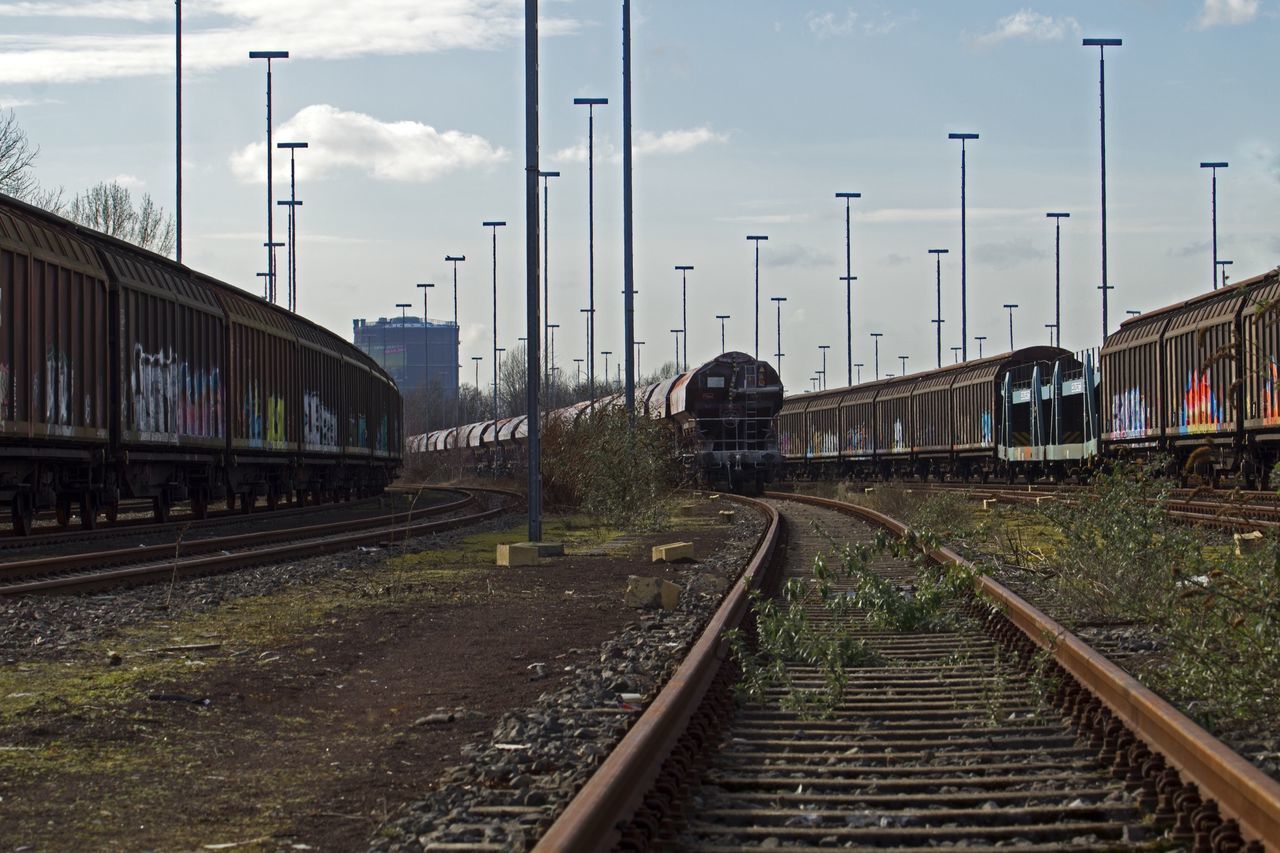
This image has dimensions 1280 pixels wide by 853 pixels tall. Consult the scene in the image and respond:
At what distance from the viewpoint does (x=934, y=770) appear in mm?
5844

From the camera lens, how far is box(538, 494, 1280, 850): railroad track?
482cm

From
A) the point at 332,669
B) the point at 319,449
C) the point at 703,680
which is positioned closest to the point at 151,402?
the point at 319,449

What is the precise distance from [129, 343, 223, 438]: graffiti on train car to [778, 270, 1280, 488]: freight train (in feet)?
42.8

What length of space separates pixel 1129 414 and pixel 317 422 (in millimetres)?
17186

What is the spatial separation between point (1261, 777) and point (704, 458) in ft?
119

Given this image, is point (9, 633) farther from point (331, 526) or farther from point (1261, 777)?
point (331, 526)

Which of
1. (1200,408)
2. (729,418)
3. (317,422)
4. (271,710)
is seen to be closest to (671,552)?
(271,710)

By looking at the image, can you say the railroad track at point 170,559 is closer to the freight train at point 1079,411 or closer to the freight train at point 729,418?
the freight train at point 1079,411

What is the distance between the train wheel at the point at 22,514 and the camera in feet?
64.2

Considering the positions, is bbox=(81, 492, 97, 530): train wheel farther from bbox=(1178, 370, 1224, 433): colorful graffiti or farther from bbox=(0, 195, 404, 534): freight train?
bbox=(1178, 370, 1224, 433): colorful graffiti

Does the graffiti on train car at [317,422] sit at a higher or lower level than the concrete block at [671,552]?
higher

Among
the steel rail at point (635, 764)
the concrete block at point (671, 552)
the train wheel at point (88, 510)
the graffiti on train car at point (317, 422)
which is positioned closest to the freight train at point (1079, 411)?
the steel rail at point (635, 764)

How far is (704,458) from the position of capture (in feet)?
135

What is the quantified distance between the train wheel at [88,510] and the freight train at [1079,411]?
13.5m
